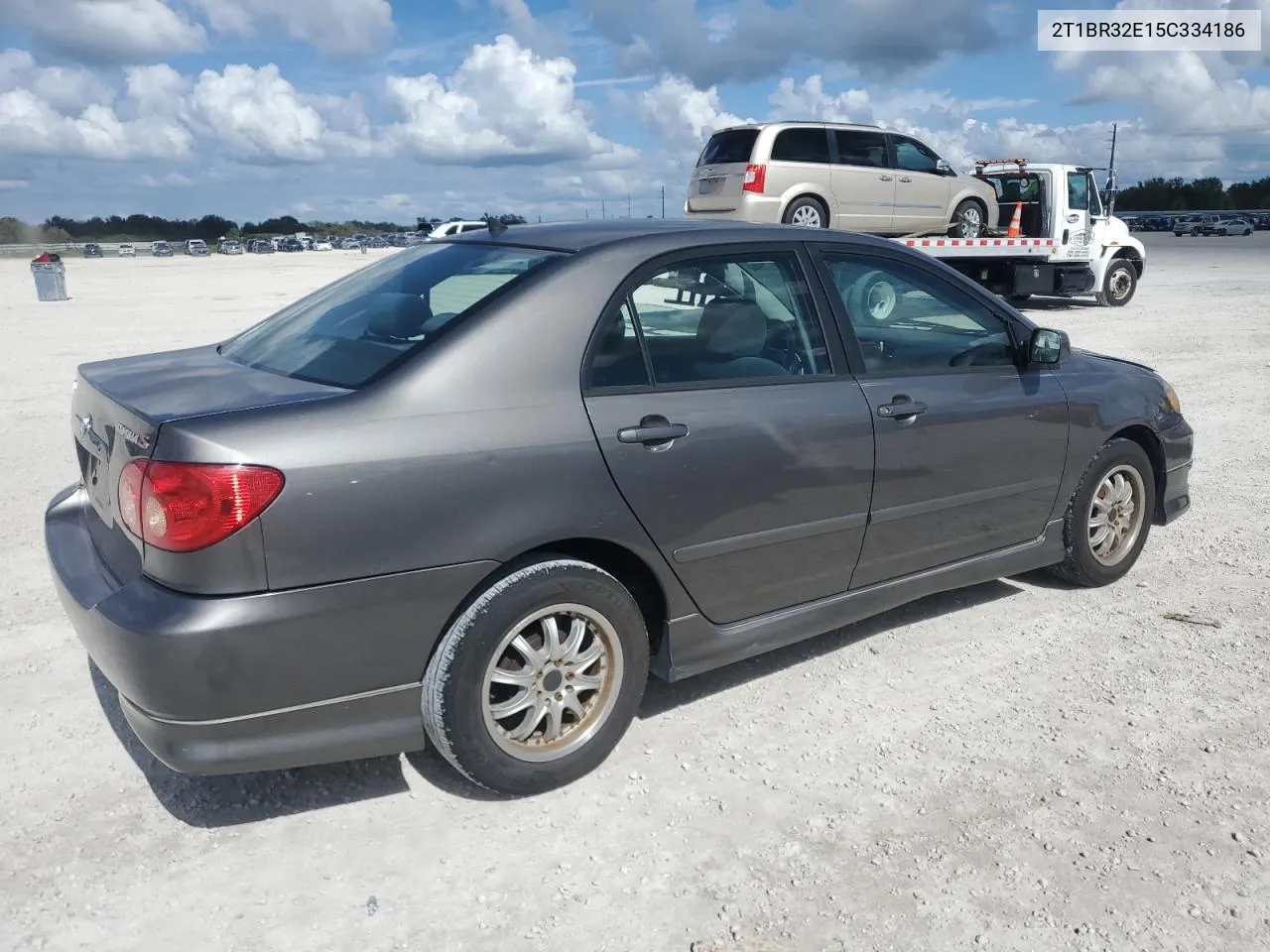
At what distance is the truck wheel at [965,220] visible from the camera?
17078 millimetres

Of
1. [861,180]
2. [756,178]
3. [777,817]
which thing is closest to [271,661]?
[777,817]

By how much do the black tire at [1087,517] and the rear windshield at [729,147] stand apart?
11.2 metres

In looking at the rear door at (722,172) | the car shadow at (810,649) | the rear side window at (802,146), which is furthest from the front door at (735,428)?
the rear side window at (802,146)

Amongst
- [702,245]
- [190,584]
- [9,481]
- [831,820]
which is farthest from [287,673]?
[9,481]

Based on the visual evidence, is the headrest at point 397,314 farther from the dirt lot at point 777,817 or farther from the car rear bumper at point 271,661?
the dirt lot at point 777,817

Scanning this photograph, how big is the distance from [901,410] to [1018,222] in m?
15.7

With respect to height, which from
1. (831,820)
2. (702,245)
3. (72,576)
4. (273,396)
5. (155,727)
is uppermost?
(702,245)

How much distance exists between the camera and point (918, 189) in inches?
648

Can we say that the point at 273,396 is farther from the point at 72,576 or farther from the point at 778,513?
the point at 778,513

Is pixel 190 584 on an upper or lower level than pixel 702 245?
lower

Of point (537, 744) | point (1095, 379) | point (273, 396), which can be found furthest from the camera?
point (1095, 379)

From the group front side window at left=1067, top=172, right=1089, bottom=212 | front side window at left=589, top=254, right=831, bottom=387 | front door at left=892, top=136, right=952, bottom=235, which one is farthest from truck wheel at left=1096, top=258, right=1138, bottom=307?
front side window at left=589, top=254, right=831, bottom=387

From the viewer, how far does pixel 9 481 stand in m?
6.56

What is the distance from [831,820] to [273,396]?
2.01m
